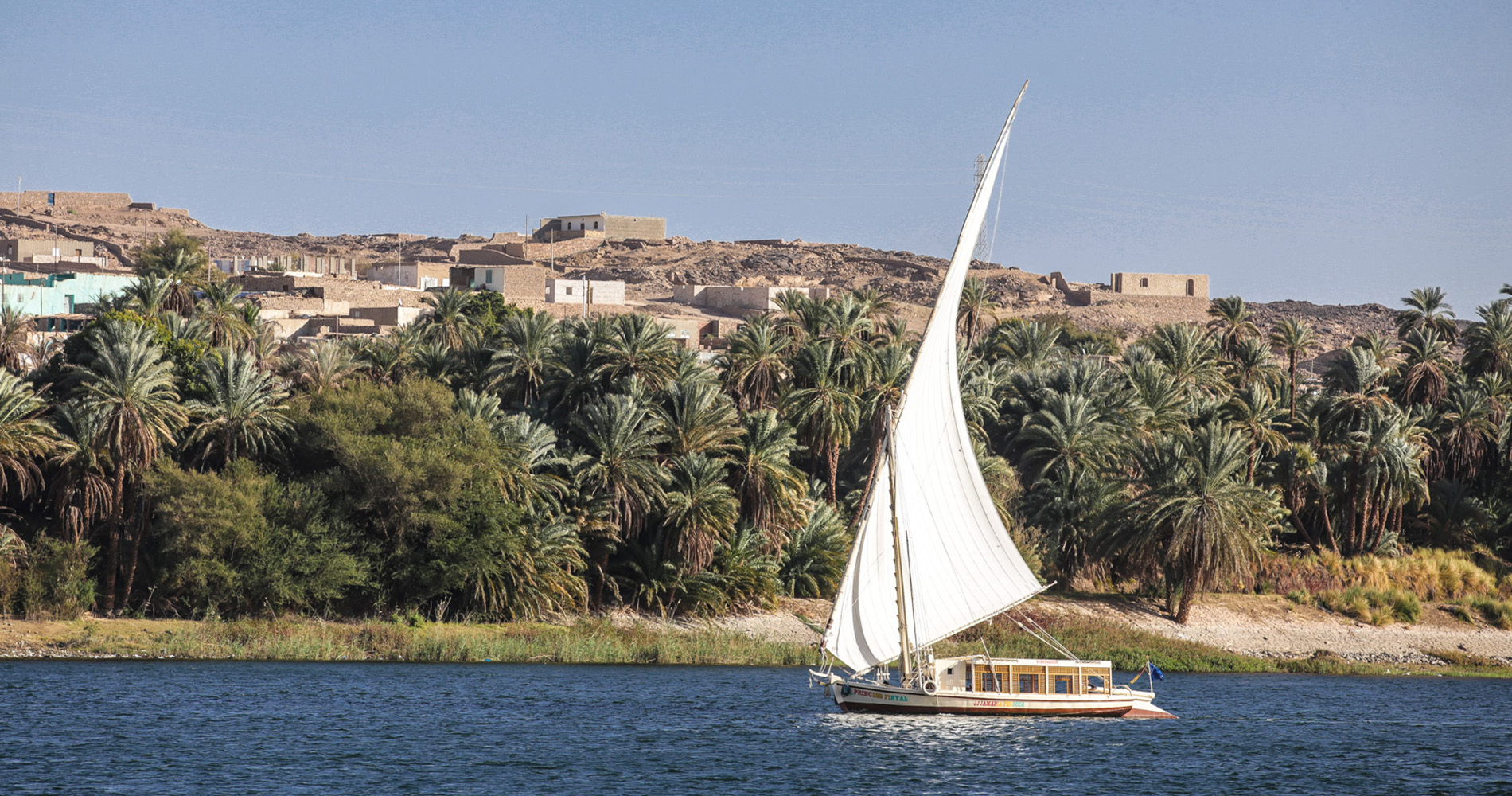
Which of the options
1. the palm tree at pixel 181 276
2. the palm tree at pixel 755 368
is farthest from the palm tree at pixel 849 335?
Answer: the palm tree at pixel 181 276

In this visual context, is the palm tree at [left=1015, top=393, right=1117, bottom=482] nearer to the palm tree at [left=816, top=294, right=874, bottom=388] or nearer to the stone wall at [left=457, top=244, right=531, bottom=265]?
the palm tree at [left=816, top=294, right=874, bottom=388]

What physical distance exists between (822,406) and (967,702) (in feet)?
72.5

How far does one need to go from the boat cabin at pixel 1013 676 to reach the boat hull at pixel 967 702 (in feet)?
0.75

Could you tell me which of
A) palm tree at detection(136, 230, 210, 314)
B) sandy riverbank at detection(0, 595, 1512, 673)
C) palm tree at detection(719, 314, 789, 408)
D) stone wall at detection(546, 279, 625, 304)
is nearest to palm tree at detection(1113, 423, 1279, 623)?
sandy riverbank at detection(0, 595, 1512, 673)

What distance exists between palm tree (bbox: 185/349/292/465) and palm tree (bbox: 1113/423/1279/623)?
85.2 ft

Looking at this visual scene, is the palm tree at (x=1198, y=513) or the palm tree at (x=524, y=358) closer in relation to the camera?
the palm tree at (x=1198, y=513)

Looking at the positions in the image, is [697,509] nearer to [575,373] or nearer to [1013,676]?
[575,373]

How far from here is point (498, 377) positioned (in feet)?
Result: 184

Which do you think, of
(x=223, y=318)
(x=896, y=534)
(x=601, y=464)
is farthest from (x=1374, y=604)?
(x=223, y=318)

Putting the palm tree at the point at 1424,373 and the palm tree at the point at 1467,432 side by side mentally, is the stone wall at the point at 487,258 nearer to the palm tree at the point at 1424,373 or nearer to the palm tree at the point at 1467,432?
the palm tree at the point at 1424,373

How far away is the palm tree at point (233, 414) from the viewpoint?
4819 cm

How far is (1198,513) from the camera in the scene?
52688 millimetres

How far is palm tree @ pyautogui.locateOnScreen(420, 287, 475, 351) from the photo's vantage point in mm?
65062

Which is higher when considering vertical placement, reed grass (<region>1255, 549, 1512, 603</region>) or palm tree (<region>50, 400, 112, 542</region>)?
palm tree (<region>50, 400, 112, 542</region>)
